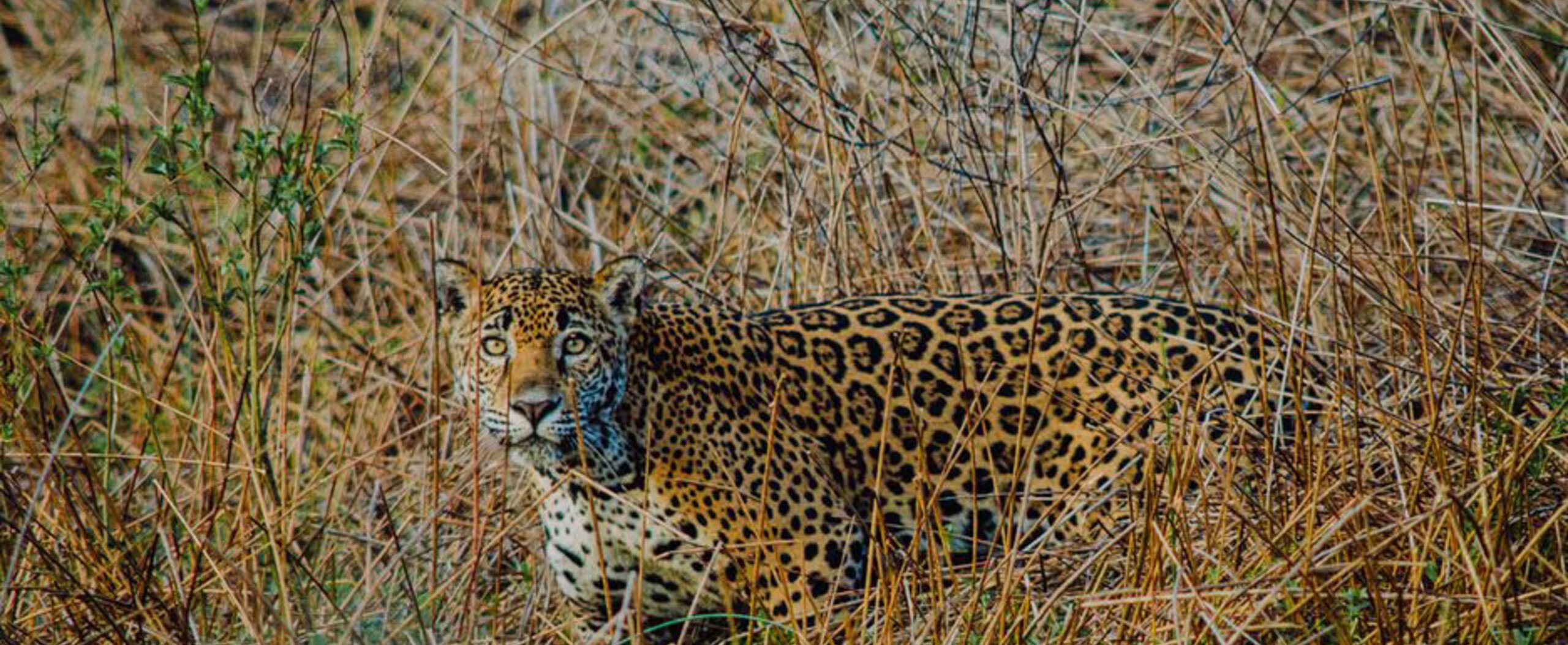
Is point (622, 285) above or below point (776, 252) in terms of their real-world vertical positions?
above

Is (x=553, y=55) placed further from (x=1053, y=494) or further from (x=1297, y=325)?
(x=1297, y=325)

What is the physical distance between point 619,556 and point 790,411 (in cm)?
77

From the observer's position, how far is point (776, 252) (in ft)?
27.3

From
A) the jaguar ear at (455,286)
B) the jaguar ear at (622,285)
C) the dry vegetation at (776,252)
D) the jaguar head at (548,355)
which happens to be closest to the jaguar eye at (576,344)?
the jaguar head at (548,355)

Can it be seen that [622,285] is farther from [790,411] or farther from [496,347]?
[790,411]

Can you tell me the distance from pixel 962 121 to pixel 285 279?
2.82 meters

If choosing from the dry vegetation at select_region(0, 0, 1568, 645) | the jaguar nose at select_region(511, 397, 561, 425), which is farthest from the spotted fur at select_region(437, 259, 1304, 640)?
the dry vegetation at select_region(0, 0, 1568, 645)

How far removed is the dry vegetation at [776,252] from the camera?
191 inches

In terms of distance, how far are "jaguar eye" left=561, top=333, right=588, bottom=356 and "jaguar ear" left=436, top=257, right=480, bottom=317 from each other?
0.35 m

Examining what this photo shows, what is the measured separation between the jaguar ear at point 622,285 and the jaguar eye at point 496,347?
0.35 metres

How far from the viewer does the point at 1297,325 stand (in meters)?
4.83

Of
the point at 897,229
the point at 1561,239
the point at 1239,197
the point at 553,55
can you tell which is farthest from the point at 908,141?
the point at 1561,239

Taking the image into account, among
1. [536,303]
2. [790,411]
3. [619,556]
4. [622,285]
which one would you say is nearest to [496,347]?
[536,303]

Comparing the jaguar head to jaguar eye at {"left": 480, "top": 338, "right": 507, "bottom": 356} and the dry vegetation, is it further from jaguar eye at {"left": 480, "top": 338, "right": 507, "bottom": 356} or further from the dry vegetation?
the dry vegetation
